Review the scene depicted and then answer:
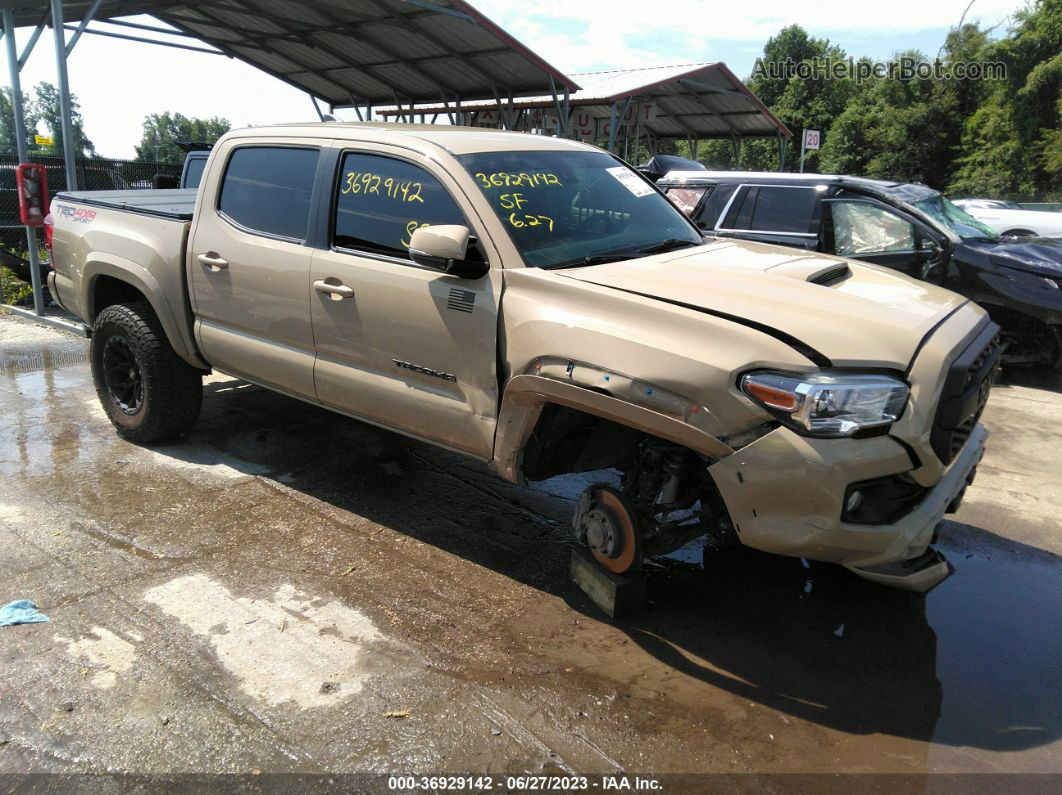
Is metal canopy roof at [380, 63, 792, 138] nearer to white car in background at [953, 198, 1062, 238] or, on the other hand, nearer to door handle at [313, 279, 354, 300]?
white car in background at [953, 198, 1062, 238]

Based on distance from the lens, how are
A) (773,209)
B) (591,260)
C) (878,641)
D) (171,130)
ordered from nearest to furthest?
(878,641)
(591,260)
(773,209)
(171,130)

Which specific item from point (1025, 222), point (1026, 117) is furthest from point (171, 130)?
point (1025, 222)

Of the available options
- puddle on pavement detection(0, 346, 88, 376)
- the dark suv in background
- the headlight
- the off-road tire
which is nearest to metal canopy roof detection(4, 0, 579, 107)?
puddle on pavement detection(0, 346, 88, 376)

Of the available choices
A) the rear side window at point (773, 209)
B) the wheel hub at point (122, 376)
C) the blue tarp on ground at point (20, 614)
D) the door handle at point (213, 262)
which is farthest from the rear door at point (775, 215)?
the blue tarp on ground at point (20, 614)

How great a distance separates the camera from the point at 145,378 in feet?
16.1

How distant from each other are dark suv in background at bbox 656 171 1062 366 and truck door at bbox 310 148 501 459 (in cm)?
419

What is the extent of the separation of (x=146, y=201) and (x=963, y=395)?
5.27 m

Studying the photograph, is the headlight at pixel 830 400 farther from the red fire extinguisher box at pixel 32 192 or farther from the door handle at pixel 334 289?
the red fire extinguisher box at pixel 32 192

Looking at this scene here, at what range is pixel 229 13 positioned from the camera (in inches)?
523

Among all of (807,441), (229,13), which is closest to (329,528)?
(807,441)

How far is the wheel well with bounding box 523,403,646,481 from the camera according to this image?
3.33m

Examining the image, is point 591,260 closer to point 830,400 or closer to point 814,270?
point 814,270

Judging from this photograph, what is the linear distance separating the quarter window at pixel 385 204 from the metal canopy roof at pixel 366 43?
320 inches

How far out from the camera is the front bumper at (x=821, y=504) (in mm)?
2598
